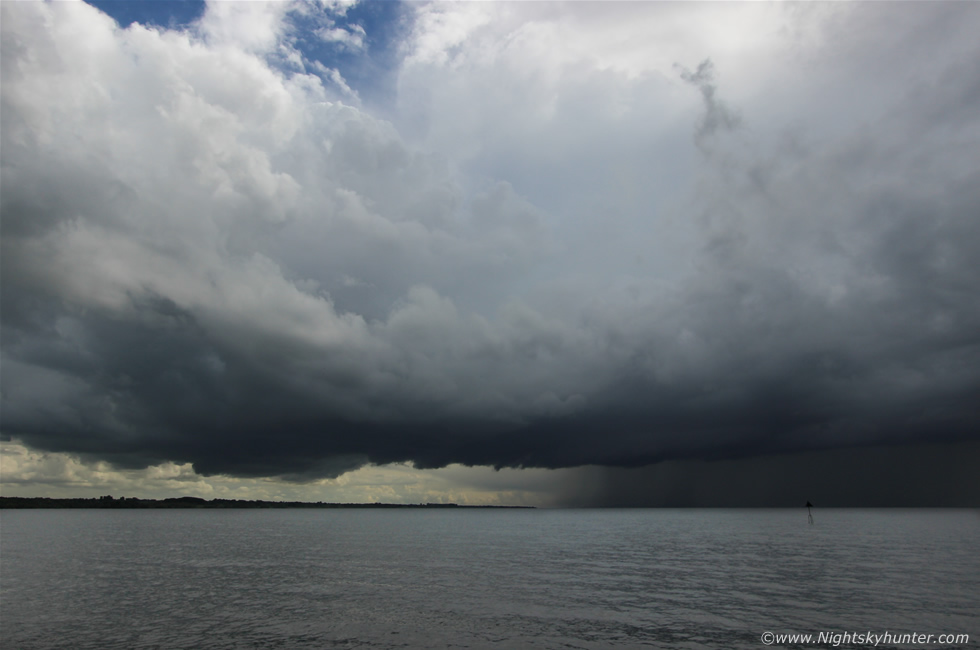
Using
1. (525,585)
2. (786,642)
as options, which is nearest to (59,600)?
(525,585)

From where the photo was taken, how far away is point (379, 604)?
50656 millimetres

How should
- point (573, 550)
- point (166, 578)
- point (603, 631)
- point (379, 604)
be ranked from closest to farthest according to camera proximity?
point (603, 631) → point (379, 604) → point (166, 578) → point (573, 550)

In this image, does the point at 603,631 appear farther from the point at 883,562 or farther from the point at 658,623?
the point at 883,562

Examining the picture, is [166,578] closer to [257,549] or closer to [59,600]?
[59,600]

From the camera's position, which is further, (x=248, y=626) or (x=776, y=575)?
(x=776, y=575)

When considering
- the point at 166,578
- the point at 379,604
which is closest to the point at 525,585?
the point at 379,604

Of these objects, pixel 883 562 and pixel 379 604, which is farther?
pixel 883 562

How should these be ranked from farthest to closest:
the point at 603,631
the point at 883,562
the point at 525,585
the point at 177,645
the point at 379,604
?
the point at 883,562 → the point at 525,585 → the point at 379,604 → the point at 603,631 → the point at 177,645

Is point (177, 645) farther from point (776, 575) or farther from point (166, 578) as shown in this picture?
point (776, 575)

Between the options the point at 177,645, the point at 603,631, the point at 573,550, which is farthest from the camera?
the point at 573,550

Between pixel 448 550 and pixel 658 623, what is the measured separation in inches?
2847

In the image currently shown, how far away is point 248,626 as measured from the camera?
1650 inches

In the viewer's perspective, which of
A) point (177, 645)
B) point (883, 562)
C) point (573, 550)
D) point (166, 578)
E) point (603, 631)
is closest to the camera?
point (177, 645)

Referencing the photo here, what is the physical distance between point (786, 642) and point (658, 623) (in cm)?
878
